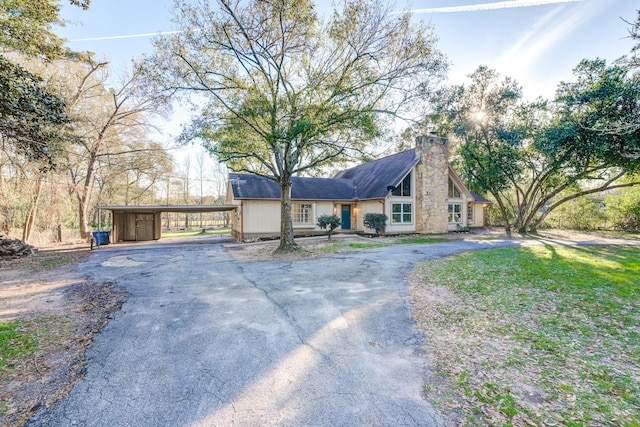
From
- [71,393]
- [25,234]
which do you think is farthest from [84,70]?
[71,393]

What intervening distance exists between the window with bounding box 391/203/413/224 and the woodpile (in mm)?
18884

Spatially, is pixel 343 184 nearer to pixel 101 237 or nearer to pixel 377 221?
pixel 377 221

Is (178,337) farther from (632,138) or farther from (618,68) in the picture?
(618,68)

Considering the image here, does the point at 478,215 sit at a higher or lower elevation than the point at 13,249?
higher

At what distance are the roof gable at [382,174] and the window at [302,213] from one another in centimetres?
387

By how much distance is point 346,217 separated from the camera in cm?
2123

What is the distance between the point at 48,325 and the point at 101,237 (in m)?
14.7

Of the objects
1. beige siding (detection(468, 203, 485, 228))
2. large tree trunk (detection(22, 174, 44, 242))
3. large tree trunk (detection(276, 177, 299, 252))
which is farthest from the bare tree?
beige siding (detection(468, 203, 485, 228))

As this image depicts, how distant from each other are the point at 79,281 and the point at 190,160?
32.0 meters

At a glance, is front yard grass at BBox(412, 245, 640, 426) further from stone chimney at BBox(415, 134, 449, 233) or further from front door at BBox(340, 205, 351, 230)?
front door at BBox(340, 205, 351, 230)

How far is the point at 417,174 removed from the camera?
19.2m

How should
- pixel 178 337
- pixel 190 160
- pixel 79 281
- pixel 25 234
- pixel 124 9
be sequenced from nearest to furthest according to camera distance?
pixel 178 337 < pixel 79 281 < pixel 124 9 < pixel 25 234 < pixel 190 160

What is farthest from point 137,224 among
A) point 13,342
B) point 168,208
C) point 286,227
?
point 13,342

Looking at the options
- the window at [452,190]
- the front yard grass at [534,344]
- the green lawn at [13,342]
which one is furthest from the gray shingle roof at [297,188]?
the green lawn at [13,342]
